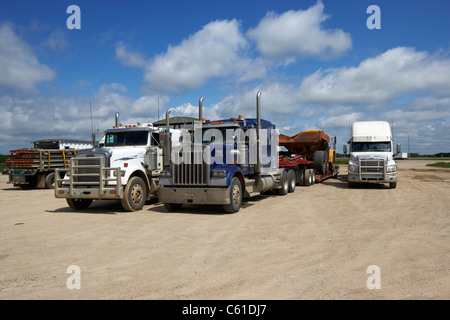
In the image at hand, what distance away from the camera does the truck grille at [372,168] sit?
16.2 m

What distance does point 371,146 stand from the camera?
1736cm

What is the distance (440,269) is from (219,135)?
733 cm

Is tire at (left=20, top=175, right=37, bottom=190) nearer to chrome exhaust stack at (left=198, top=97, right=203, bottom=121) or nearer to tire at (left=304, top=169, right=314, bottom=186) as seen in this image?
chrome exhaust stack at (left=198, top=97, right=203, bottom=121)

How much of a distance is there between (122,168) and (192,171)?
7.10 feet

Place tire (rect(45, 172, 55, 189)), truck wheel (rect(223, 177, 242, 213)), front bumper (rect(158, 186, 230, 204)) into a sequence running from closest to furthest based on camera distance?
1. front bumper (rect(158, 186, 230, 204))
2. truck wheel (rect(223, 177, 242, 213))
3. tire (rect(45, 172, 55, 189))

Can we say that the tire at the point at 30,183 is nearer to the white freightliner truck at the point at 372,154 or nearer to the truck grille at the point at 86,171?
the truck grille at the point at 86,171

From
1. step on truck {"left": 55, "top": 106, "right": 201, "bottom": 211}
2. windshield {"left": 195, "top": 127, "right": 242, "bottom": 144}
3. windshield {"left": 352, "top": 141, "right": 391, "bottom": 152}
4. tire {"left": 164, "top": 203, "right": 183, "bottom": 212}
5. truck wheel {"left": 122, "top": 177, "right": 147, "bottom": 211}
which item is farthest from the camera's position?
windshield {"left": 352, "top": 141, "right": 391, "bottom": 152}

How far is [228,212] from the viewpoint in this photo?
1016 cm

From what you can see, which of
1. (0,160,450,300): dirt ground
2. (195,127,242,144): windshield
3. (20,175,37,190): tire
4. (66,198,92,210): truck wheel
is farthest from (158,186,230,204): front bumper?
(20,175,37,190): tire

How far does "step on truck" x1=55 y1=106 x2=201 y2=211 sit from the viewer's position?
399 inches

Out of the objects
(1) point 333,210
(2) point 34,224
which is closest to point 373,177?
(1) point 333,210
